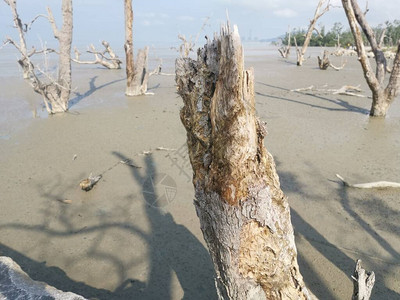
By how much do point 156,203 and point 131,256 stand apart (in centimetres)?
103

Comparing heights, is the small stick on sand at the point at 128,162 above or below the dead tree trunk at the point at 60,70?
below

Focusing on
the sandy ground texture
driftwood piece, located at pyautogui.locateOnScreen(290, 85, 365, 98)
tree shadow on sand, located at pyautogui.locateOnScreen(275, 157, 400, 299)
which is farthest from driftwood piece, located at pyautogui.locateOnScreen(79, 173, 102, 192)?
driftwood piece, located at pyautogui.locateOnScreen(290, 85, 365, 98)

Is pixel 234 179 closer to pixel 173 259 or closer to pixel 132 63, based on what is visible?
pixel 173 259

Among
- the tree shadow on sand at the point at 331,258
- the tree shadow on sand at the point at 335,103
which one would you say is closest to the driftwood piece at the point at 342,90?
the tree shadow on sand at the point at 335,103

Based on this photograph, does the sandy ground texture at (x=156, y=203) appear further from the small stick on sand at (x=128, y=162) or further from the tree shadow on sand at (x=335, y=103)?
the tree shadow on sand at (x=335, y=103)

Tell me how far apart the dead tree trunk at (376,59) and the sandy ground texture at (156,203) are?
24.4 inches

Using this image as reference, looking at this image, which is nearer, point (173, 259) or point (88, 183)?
point (173, 259)

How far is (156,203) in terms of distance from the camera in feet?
13.5

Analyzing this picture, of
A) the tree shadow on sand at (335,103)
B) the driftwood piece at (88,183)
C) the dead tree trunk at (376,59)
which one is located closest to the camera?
the driftwood piece at (88,183)

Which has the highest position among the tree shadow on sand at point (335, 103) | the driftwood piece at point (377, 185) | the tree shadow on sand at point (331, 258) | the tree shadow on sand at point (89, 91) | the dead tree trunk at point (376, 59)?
the dead tree trunk at point (376, 59)

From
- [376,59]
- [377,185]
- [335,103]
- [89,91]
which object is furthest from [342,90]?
[89,91]

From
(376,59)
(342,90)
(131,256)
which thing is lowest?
(131,256)

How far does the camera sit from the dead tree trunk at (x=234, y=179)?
4.75 feet

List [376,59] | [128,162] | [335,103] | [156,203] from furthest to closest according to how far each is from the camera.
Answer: [335,103], [376,59], [128,162], [156,203]
